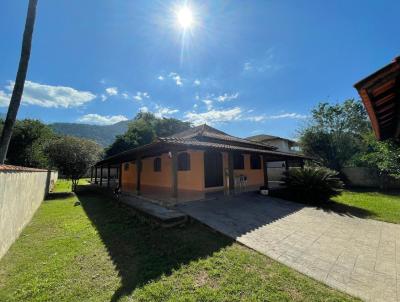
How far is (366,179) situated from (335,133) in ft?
19.7

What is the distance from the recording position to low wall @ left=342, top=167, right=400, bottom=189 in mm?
15797

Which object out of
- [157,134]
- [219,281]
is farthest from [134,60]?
[157,134]

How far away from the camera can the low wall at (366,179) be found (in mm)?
15797

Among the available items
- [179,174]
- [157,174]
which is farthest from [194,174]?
[157,174]

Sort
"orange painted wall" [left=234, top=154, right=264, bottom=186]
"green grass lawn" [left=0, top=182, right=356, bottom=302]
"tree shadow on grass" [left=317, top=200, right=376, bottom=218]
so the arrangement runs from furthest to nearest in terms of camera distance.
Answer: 1. "orange painted wall" [left=234, top=154, right=264, bottom=186]
2. "tree shadow on grass" [left=317, top=200, right=376, bottom=218]
3. "green grass lawn" [left=0, top=182, right=356, bottom=302]

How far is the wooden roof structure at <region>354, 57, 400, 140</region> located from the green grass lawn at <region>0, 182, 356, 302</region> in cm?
289

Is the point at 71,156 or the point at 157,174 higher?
the point at 71,156

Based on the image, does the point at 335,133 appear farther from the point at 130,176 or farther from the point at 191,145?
the point at 130,176

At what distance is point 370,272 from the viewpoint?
367cm

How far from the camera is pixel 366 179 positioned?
17516 millimetres

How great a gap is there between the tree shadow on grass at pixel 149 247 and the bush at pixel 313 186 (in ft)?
21.8

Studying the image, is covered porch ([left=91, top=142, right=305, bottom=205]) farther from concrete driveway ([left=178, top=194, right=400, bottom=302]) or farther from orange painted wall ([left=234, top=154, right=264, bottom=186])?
concrete driveway ([left=178, top=194, right=400, bottom=302])

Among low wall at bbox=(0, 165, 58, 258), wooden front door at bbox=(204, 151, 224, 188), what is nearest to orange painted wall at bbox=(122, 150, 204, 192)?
wooden front door at bbox=(204, 151, 224, 188)

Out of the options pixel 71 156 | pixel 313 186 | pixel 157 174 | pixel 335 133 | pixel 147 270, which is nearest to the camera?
pixel 147 270
